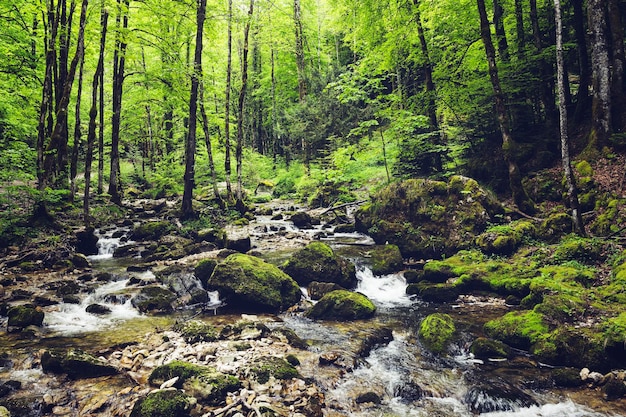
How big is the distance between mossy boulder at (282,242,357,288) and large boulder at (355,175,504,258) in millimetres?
3563

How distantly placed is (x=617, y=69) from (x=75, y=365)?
1778 centimetres

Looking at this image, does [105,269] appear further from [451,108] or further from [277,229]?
[451,108]

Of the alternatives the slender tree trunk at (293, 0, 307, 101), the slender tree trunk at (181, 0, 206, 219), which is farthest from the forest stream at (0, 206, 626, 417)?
the slender tree trunk at (293, 0, 307, 101)

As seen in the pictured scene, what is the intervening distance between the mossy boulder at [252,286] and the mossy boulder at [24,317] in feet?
13.3

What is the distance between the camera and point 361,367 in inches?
275

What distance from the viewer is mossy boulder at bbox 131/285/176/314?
959 cm

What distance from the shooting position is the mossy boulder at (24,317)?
314 inches

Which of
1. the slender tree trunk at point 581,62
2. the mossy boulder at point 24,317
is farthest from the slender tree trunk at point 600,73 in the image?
the mossy boulder at point 24,317

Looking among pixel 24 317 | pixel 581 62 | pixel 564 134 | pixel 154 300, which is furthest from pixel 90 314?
pixel 581 62

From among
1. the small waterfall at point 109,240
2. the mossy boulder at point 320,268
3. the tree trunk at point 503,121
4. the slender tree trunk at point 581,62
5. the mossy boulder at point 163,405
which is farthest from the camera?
the small waterfall at point 109,240

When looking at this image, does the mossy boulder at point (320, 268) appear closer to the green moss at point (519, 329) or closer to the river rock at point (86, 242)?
the green moss at point (519, 329)

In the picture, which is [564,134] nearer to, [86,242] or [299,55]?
[86,242]

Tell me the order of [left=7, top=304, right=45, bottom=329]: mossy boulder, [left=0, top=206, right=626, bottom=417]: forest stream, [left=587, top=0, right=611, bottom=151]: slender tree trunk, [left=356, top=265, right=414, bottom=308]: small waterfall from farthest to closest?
[left=587, top=0, right=611, bottom=151]: slender tree trunk, [left=356, top=265, right=414, bottom=308]: small waterfall, [left=7, top=304, right=45, bottom=329]: mossy boulder, [left=0, top=206, right=626, bottom=417]: forest stream

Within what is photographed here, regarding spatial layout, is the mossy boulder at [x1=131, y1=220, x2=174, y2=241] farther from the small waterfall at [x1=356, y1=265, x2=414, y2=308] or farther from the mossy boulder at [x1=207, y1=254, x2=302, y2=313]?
the small waterfall at [x1=356, y1=265, x2=414, y2=308]
